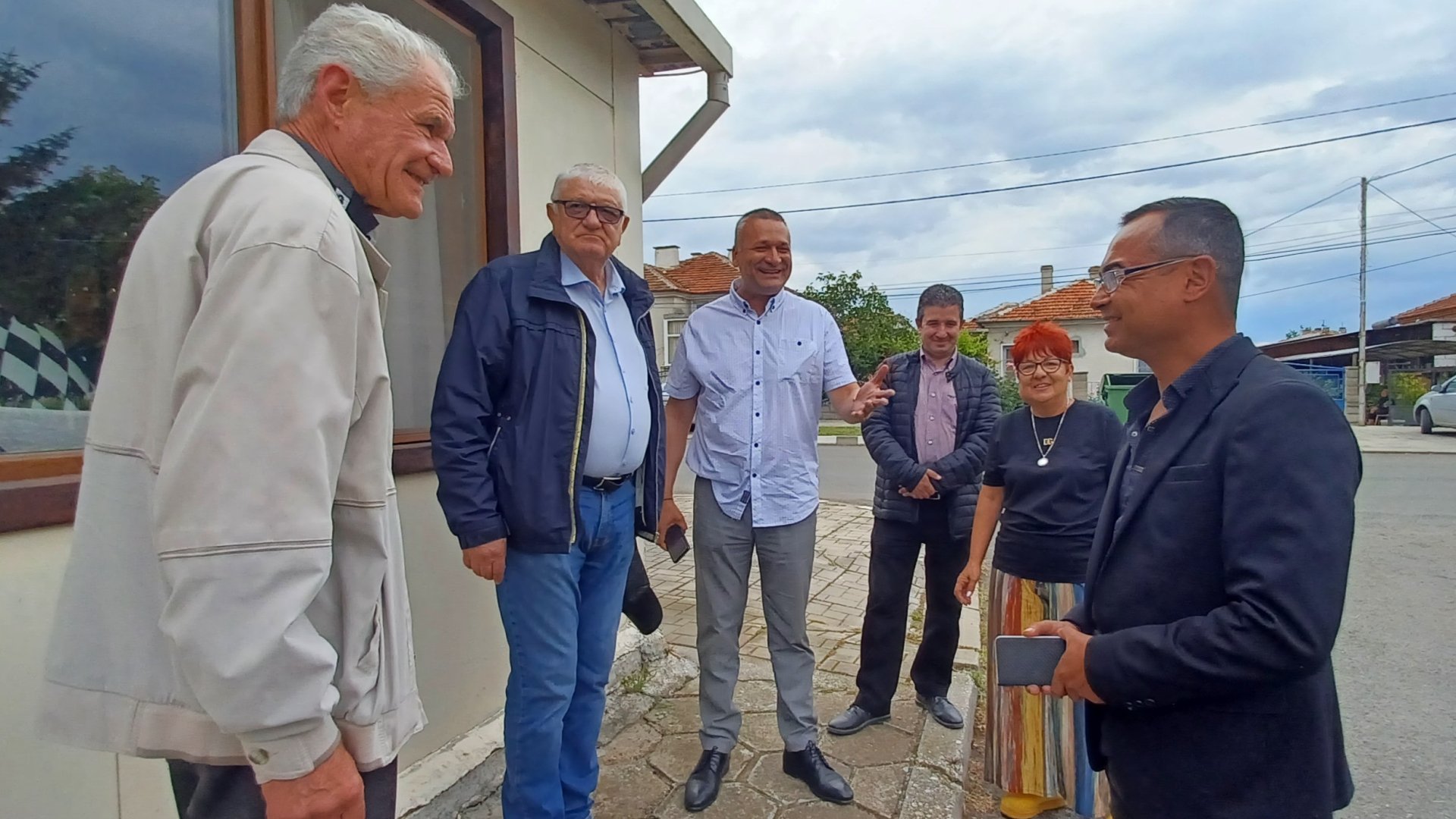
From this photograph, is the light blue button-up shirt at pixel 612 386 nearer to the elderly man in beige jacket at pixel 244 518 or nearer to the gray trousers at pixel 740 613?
the gray trousers at pixel 740 613

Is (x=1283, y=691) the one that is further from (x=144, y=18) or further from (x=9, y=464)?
(x=144, y=18)

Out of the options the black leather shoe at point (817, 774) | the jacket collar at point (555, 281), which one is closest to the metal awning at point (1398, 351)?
the black leather shoe at point (817, 774)

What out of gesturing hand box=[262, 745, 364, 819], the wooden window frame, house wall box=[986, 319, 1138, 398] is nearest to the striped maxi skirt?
the wooden window frame

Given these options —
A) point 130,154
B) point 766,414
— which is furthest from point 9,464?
point 766,414

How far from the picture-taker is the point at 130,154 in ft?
6.52

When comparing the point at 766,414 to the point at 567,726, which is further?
the point at 766,414

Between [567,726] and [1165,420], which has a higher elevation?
[1165,420]

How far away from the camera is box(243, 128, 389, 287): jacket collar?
4.24ft

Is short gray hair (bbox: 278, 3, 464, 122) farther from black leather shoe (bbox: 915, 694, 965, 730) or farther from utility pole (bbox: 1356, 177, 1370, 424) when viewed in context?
utility pole (bbox: 1356, 177, 1370, 424)

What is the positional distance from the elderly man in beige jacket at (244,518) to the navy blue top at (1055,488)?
2.29 meters

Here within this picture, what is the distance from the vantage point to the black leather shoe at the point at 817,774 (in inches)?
113

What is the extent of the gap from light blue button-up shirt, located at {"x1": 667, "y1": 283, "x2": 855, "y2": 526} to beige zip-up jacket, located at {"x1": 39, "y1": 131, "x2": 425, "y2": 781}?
1.79 m

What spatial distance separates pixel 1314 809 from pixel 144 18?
301 centimetres

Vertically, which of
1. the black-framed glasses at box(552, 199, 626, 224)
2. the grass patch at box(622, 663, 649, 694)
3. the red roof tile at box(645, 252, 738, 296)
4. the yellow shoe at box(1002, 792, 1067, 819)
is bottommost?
the yellow shoe at box(1002, 792, 1067, 819)
